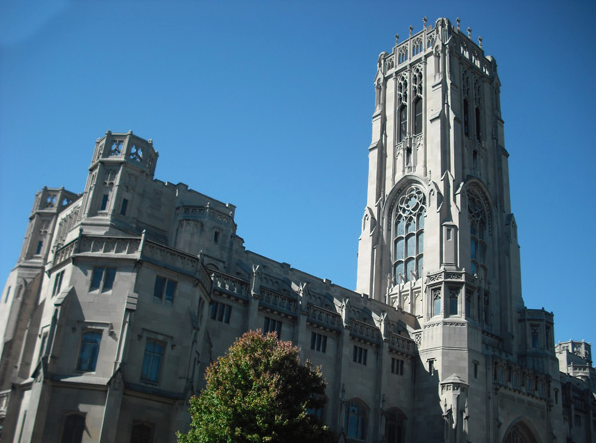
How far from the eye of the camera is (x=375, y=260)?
68.5 m

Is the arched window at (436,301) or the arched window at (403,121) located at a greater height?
the arched window at (403,121)

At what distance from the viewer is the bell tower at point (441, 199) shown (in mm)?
55450

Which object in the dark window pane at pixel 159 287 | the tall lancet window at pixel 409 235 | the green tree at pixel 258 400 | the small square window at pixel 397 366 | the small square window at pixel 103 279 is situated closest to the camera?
the green tree at pixel 258 400

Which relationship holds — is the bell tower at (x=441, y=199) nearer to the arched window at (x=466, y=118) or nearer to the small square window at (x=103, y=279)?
the arched window at (x=466, y=118)

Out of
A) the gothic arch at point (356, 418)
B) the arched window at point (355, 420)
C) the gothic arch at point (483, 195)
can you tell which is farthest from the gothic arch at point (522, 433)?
the gothic arch at point (483, 195)

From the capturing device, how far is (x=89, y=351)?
32.3m

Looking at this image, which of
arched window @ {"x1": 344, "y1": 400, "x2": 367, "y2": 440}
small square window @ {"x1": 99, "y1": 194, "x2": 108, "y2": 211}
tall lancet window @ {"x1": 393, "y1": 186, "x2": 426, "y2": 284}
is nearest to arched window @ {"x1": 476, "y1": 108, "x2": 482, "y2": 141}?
Result: tall lancet window @ {"x1": 393, "y1": 186, "x2": 426, "y2": 284}

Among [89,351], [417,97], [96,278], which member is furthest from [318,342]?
[417,97]

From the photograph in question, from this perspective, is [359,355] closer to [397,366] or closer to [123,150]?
[397,366]

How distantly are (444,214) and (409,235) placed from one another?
5.93m

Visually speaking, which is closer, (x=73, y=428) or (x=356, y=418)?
(x=73, y=428)

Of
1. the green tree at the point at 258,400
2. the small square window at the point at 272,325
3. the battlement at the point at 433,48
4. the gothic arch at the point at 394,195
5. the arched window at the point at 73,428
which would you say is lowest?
the arched window at the point at 73,428

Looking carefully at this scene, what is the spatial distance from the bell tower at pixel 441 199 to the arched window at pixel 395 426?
10.8ft

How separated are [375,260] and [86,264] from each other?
3956 cm
